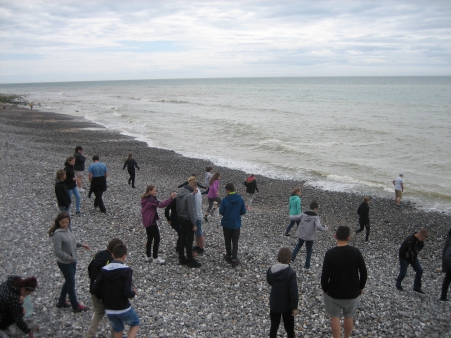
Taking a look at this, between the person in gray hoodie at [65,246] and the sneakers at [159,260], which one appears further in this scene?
the sneakers at [159,260]

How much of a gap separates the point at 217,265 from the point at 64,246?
13.1 ft

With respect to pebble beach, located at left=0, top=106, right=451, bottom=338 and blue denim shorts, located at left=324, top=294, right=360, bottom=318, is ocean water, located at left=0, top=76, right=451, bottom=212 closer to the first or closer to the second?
pebble beach, located at left=0, top=106, right=451, bottom=338

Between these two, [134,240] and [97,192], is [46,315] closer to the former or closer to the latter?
[134,240]

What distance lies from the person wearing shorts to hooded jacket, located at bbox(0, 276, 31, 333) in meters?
4.25

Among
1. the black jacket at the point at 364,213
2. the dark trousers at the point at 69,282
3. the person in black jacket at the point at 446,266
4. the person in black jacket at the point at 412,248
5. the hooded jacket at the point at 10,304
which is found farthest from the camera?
the black jacket at the point at 364,213

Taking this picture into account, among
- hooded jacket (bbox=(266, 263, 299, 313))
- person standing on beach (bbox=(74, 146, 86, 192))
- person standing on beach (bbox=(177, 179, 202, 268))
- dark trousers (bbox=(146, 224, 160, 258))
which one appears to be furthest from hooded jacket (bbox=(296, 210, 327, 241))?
person standing on beach (bbox=(74, 146, 86, 192))

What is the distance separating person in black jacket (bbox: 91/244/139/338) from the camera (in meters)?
5.15

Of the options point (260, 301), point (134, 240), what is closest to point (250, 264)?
point (260, 301)

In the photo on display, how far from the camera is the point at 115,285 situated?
5160 millimetres

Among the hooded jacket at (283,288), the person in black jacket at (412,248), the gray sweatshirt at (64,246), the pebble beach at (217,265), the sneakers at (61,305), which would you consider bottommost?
the pebble beach at (217,265)

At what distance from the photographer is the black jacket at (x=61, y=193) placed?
31.4 ft

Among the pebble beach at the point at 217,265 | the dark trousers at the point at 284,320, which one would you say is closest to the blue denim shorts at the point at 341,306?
the dark trousers at the point at 284,320

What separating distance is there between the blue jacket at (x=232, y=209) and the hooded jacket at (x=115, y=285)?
3697mm

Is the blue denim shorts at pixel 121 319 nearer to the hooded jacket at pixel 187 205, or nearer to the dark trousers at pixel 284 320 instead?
the dark trousers at pixel 284 320
